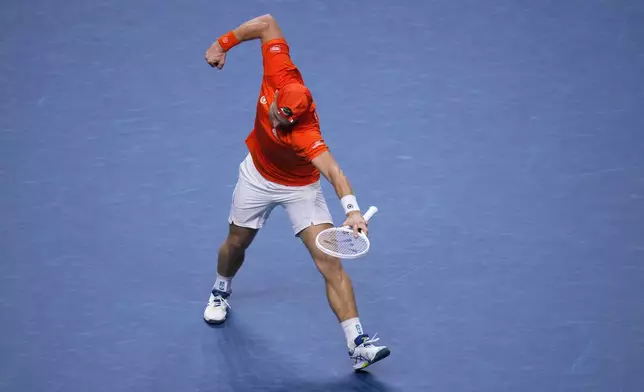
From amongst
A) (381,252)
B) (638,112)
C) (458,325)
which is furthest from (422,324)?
(638,112)

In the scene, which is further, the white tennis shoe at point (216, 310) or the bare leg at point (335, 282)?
the white tennis shoe at point (216, 310)

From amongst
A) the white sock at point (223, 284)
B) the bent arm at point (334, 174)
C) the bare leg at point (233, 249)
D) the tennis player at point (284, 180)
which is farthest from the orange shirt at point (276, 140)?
the white sock at point (223, 284)

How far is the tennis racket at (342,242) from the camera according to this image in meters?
5.05

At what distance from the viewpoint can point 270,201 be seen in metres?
5.79

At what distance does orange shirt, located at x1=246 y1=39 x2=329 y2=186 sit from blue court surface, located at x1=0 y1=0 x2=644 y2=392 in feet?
3.24

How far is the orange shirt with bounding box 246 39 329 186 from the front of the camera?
5.54 meters

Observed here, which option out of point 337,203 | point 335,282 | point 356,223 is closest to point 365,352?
point 335,282

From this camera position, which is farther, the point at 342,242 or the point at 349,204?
the point at 342,242

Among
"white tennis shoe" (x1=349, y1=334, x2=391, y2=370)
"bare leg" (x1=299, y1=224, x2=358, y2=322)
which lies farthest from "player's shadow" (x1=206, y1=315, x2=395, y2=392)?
"bare leg" (x1=299, y1=224, x2=358, y2=322)

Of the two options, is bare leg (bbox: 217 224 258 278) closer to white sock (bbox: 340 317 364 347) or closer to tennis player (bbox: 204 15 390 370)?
tennis player (bbox: 204 15 390 370)

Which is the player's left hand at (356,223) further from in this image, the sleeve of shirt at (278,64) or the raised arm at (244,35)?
the raised arm at (244,35)

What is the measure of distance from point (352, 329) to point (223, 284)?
95 cm

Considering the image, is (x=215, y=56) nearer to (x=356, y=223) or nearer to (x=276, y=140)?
(x=276, y=140)

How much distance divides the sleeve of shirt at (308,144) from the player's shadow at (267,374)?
51.7 inches
